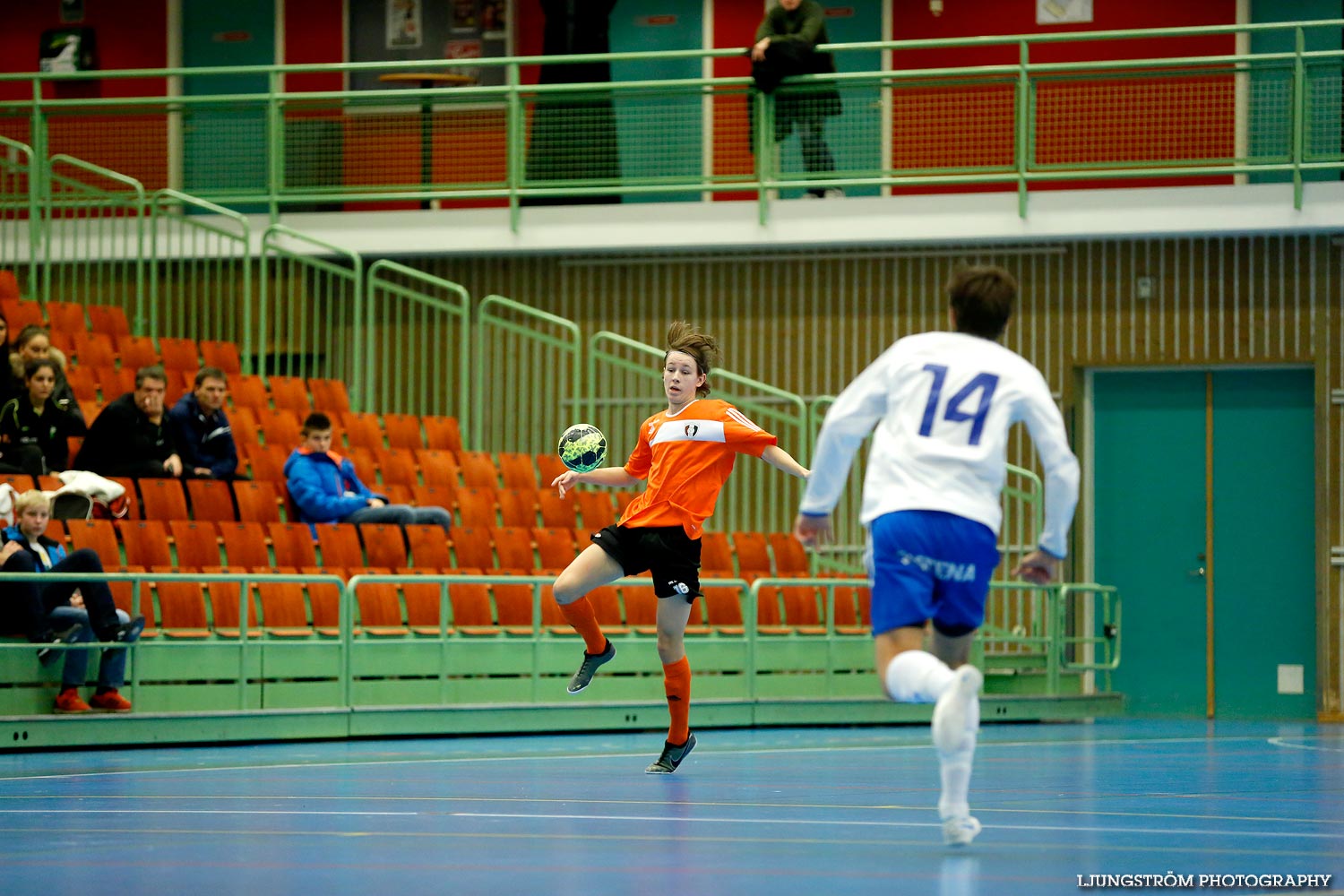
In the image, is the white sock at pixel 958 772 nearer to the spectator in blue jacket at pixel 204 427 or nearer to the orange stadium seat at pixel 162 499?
the orange stadium seat at pixel 162 499

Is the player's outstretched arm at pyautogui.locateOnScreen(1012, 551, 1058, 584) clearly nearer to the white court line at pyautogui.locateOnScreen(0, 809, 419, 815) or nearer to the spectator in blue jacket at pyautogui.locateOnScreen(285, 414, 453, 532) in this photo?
the white court line at pyautogui.locateOnScreen(0, 809, 419, 815)

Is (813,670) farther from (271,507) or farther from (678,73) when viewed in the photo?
(678,73)

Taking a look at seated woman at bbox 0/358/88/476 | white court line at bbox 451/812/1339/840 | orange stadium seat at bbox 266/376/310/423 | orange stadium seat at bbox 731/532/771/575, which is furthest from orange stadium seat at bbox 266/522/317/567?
white court line at bbox 451/812/1339/840

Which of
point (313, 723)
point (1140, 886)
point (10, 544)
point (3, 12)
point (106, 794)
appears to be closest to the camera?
point (1140, 886)

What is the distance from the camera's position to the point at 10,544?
10.1 meters

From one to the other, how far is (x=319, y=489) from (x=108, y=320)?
3251mm

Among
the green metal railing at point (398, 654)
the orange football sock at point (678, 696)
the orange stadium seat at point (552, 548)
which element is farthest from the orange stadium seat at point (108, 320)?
the orange football sock at point (678, 696)

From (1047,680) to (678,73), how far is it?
27.2 feet

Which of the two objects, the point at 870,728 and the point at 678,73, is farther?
the point at 678,73

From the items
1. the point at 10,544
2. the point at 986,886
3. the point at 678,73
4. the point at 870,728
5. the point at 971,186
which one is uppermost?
the point at 678,73

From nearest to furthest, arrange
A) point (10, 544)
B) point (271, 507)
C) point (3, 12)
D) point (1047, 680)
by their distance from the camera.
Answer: point (10, 544)
point (271, 507)
point (1047, 680)
point (3, 12)

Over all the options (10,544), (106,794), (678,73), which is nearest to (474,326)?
(678,73)

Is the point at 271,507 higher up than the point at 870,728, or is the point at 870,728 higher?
the point at 271,507

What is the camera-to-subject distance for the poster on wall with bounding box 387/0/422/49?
66.5ft
